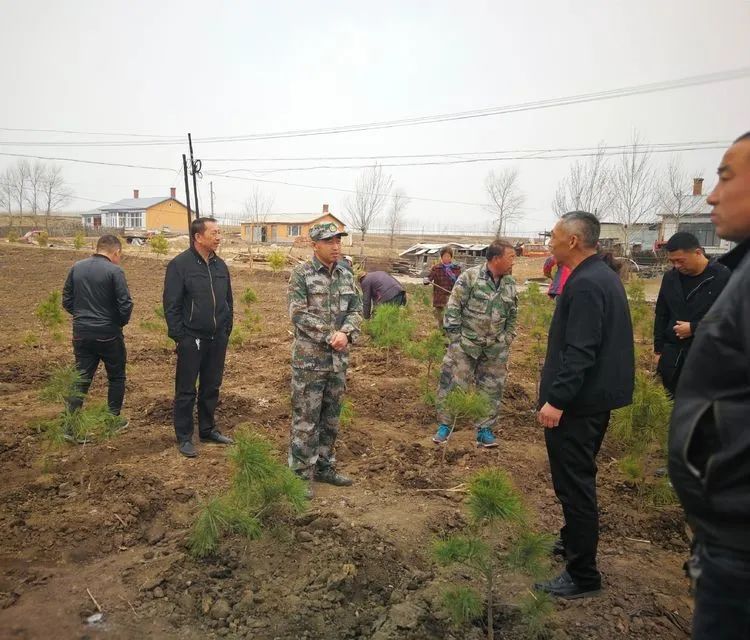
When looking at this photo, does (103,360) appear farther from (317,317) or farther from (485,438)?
(485,438)

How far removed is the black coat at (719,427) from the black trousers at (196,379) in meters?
4.16

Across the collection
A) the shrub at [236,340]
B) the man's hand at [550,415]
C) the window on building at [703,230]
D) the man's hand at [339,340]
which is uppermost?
the window on building at [703,230]

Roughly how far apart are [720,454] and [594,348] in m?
1.47

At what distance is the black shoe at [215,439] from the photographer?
16.9 feet

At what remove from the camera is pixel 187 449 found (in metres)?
4.82

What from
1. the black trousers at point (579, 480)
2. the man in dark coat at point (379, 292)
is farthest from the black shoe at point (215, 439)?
the man in dark coat at point (379, 292)

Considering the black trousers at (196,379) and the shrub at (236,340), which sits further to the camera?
the shrub at (236,340)

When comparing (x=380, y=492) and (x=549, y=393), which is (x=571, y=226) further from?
(x=380, y=492)

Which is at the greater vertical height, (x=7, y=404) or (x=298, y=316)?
(x=298, y=316)

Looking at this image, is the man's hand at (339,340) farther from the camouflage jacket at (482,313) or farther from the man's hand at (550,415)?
the man's hand at (550,415)

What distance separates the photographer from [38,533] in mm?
3490


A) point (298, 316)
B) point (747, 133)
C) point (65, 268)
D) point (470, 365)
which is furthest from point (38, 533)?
point (65, 268)

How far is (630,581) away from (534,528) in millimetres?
716

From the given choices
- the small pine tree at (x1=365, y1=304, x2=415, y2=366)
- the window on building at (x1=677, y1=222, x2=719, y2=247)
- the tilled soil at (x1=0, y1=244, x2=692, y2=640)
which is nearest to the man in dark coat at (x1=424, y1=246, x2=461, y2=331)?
the small pine tree at (x1=365, y1=304, x2=415, y2=366)
